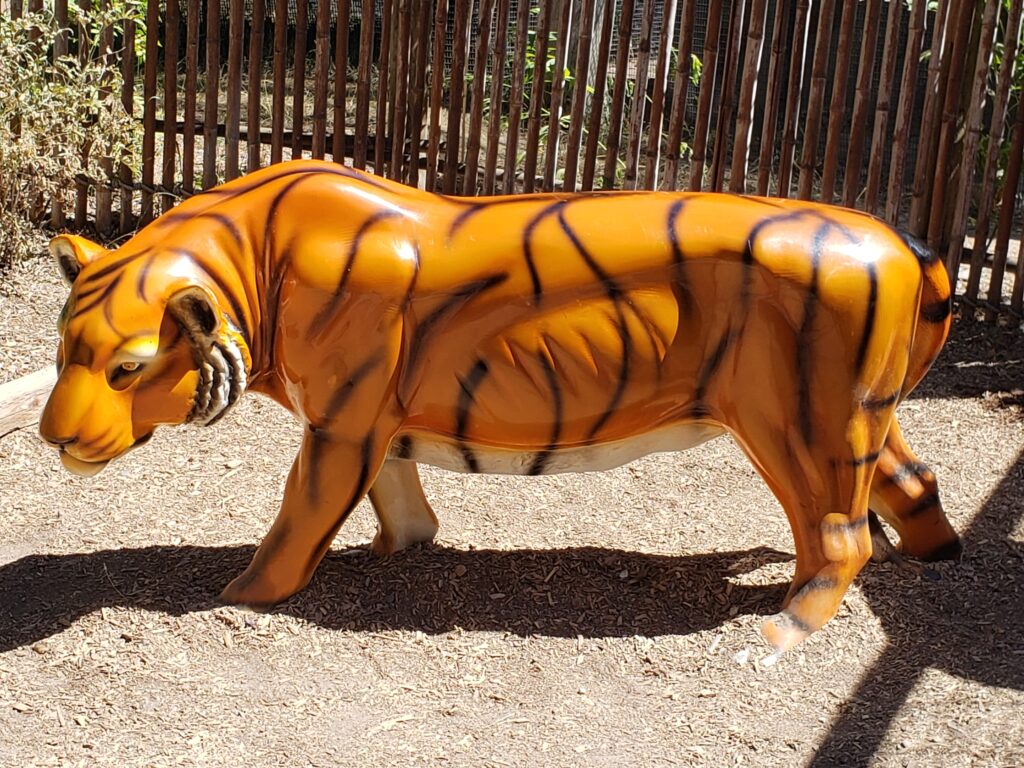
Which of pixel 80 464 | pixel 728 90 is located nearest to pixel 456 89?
pixel 728 90

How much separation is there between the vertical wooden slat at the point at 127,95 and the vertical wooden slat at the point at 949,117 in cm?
427

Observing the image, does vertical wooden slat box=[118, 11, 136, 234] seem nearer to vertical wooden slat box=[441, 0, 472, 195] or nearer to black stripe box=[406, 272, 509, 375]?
vertical wooden slat box=[441, 0, 472, 195]

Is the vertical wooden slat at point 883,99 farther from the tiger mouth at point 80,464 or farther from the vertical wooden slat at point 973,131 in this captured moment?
the tiger mouth at point 80,464

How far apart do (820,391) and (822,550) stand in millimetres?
482

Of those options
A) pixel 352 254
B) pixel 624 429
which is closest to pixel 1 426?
pixel 352 254

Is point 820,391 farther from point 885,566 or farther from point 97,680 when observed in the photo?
point 97,680

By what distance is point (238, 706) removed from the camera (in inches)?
140

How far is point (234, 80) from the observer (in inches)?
282

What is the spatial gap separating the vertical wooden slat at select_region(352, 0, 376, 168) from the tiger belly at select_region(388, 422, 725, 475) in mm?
3675

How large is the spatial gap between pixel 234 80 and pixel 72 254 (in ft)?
12.2

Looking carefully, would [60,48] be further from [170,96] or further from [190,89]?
[190,89]

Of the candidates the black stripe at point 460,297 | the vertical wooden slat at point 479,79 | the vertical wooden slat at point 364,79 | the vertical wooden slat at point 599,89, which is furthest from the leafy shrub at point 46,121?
the black stripe at point 460,297

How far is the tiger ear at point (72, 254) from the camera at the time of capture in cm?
368

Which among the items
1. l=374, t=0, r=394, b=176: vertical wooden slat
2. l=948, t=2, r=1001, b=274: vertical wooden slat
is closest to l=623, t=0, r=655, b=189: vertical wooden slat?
l=374, t=0, r=394, b=176: vertical wooden slat
